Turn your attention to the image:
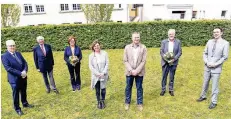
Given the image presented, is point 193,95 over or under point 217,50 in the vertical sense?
under

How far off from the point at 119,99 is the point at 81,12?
676 inches

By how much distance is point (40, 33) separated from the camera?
14344 millimetres

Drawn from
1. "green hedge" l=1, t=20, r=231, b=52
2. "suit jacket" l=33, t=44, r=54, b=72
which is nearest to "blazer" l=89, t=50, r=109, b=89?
"suit jacket" l=33, t=44, r=54, b=72

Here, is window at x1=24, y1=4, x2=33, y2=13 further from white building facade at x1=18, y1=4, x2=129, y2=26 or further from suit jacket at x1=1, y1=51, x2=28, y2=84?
suit jacket at x1=1, y1=51, x2=28, y2=84

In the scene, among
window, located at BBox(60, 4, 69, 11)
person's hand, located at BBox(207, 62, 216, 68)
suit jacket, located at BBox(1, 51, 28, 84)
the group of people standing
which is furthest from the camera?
window, located at BBox(60, 4, 69, 11)

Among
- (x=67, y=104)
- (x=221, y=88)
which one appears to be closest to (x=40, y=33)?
(x=67, y=104)

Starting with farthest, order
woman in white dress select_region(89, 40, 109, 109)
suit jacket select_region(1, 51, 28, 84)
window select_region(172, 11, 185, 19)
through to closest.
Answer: window select_region(172, 11, 185, 19) < woman in white dress select_region(89, 40, 109, 109) < suit jacket select_region(1, 51, 28, 84)

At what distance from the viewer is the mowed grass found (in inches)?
258

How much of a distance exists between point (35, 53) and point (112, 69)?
4.14 meters

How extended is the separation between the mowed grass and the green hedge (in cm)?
456

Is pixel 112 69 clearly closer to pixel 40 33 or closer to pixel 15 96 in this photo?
pixel 15 96

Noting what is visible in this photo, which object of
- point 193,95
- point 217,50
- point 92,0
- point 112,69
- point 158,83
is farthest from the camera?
point 92,0

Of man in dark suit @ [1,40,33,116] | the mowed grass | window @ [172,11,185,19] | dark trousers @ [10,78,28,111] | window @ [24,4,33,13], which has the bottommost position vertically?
the mowed grass

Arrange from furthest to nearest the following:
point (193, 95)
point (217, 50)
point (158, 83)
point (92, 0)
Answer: point (92, 0) < point (158, 83) < point (193, 95) < point (217, 50)
